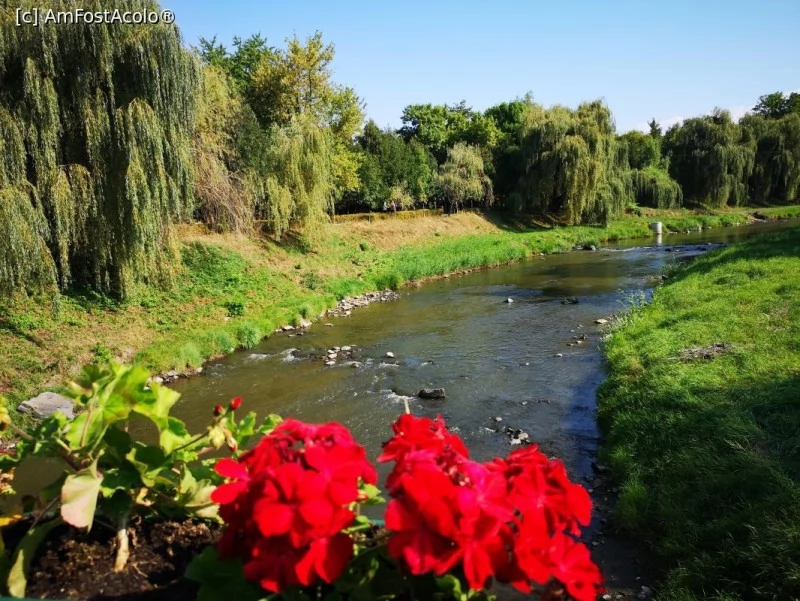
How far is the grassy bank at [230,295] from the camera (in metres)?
12.4

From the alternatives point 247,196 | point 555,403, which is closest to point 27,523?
point 555,403

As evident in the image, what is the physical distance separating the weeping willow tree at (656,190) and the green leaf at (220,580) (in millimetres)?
51637

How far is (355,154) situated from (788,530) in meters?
33.3

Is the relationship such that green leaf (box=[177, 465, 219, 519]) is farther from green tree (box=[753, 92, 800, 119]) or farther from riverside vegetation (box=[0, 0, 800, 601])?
green tree (box=[753, 92, 800, 119])

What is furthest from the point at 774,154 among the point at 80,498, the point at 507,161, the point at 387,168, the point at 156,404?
the point at 80,498

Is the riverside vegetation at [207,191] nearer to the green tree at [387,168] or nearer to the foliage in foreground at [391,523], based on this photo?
the green tree at [387,168]

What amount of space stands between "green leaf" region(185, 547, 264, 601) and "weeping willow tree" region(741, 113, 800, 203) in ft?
192

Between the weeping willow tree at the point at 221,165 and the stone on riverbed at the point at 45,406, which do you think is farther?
the weeping willow tree at the point at 221,165

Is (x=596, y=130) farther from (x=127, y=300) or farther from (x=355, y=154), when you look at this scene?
(x=127, y=300)

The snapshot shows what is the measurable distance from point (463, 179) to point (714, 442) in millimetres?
35975

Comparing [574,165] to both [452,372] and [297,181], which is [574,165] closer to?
[297,181]

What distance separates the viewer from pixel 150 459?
1.88m

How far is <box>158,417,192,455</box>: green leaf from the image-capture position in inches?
77.1

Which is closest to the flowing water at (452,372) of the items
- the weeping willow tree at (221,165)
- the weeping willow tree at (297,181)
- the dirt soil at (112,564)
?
the dirt soil at (112,564)
